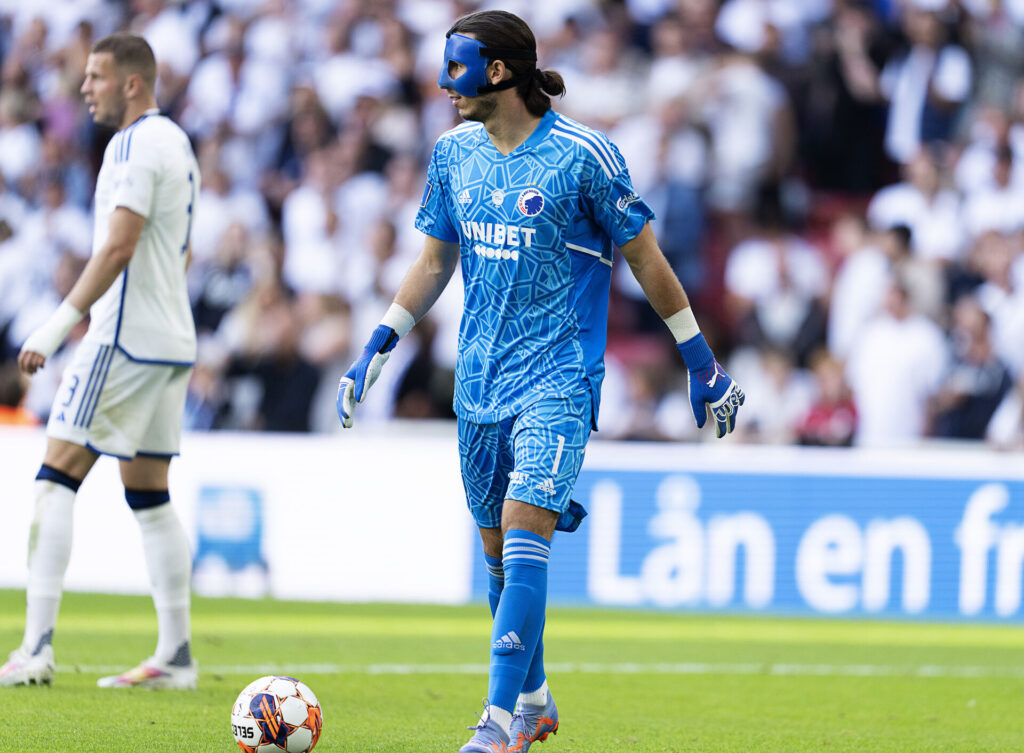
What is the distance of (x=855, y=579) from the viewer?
1217 cm

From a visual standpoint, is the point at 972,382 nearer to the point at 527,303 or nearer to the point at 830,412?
the point at 830,412

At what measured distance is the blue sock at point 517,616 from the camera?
16.2 ft

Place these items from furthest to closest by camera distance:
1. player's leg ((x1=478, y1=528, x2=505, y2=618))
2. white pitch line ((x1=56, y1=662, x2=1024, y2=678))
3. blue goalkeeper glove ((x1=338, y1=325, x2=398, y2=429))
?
white pitch line ((x1=56, y1=662, x2=1024, y2=678)) < player's leg ((x1=478, y1=528, x2=505, y2=618)) < blue goalkeeper glove ((x1=338, y1=325, x2=398, y2=429))

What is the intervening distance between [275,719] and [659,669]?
12.5 ft

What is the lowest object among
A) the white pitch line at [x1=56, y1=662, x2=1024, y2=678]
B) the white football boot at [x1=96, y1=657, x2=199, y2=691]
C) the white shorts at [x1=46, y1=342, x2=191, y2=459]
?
the white pitch line at [x1=56, y1=662, x2=1024, y2=678]

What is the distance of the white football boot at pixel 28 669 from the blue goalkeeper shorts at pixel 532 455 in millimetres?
2239

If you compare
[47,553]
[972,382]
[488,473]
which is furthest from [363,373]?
[972,382]

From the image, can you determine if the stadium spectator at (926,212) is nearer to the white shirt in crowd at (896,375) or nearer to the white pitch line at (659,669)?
the white shirt in crowd at (896,375)

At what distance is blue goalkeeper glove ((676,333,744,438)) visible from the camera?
529 centimetres

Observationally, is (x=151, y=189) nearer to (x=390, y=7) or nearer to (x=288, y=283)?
(x=288, y=283)

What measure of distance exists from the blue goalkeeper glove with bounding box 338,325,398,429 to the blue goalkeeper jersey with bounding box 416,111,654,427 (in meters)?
0.32

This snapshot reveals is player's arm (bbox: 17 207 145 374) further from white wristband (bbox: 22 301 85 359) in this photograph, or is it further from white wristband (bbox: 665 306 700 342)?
white wristband (bbox: 665 306 700 342)

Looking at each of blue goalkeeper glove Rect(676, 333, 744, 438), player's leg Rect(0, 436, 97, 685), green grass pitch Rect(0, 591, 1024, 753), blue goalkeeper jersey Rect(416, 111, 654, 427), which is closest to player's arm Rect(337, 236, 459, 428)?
blue goalkeeper jersey Rect(416, 111, 654, 427)

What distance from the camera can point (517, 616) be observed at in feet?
16.4
